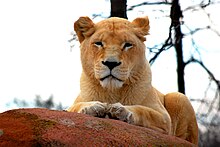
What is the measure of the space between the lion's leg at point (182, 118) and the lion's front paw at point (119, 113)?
1.55m

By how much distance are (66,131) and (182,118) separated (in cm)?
279

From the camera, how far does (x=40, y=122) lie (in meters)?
4.95

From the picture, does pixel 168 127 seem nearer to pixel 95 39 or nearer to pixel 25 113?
pixel 95 39

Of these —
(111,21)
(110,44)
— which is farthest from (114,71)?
(111,21)

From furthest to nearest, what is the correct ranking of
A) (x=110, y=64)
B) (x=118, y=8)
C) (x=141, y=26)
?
(x=118, y=8)
(x=141, y=26)
(x=110, y=64)

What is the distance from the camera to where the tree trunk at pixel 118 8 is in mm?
11297

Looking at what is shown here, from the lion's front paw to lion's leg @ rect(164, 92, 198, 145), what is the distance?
5.09 ft

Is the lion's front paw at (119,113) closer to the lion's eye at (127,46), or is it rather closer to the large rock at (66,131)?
the large rock at (66,131)

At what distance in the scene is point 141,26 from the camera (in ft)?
22.5

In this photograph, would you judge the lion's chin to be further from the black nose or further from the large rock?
the large rock

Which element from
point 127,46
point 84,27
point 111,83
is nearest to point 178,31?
point 84,27

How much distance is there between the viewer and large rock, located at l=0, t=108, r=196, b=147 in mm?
4727

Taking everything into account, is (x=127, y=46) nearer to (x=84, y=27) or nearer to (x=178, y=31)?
(x=84, y=27)

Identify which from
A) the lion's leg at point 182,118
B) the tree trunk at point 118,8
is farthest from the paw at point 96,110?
the tree trunk at point 118,8
